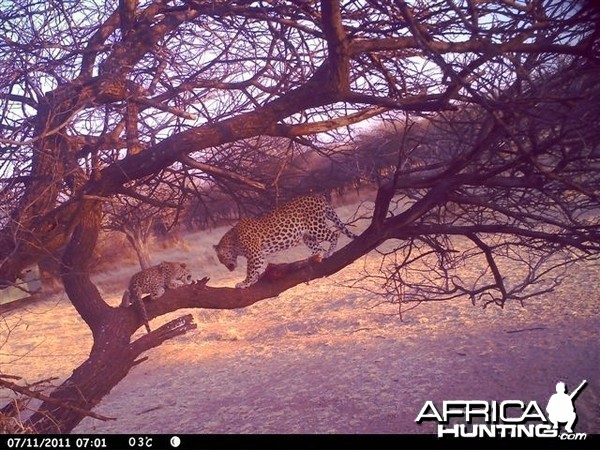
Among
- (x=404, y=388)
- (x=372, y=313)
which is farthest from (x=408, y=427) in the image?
(x=372, y=313)

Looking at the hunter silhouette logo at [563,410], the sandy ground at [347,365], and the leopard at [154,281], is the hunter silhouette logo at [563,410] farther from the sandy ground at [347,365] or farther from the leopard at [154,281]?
the leopard at [154,281]

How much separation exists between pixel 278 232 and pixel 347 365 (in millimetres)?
2807

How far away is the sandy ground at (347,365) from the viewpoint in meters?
7.06

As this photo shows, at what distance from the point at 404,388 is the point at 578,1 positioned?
214 inches

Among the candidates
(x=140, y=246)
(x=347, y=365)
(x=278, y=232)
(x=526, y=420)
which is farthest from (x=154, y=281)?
(x=140, y=246)

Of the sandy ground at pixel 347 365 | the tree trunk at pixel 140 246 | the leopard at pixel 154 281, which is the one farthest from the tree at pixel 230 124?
the tree trunk at pixel 140 246

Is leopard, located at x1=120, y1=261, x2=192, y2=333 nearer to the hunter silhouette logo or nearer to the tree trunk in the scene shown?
the hunter silhouette logo

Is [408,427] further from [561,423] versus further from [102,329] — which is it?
[102,329]

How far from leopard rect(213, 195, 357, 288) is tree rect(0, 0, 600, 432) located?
1820mm

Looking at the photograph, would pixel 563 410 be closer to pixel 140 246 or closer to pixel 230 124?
pixel 230 124

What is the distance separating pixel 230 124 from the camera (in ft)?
14.8

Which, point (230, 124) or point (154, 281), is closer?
point (230, 124)

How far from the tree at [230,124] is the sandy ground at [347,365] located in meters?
0.77

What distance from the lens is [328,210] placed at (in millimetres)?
8102
